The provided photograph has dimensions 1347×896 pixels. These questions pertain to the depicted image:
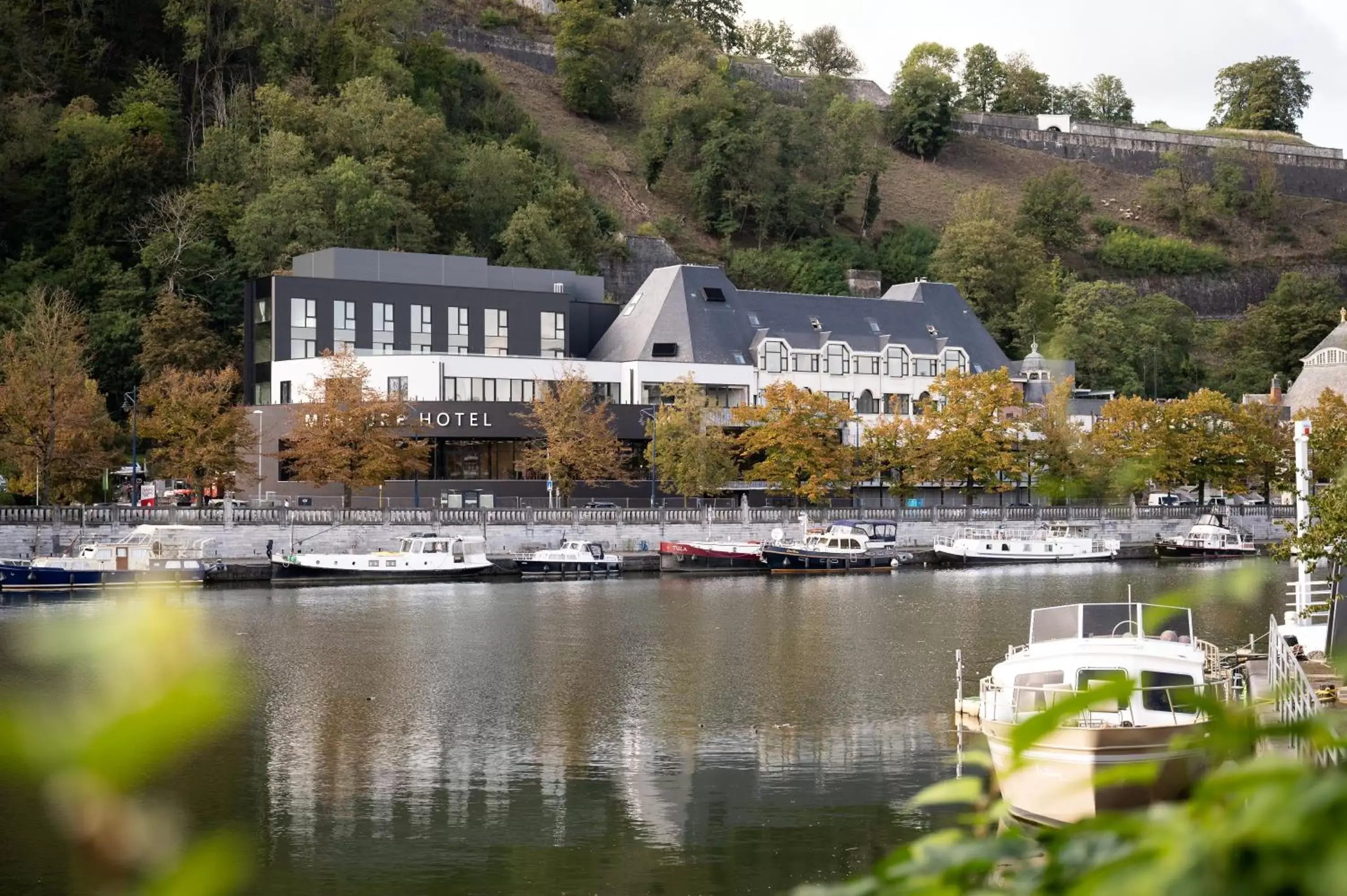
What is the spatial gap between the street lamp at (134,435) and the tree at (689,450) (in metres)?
24.6

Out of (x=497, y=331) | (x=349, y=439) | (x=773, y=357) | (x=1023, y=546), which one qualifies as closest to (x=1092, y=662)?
(x=349, y=439)

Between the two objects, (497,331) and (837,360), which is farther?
(837,360)

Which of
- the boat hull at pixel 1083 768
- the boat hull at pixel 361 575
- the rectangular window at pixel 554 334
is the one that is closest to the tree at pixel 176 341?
the rectangular window at pixel 554 334

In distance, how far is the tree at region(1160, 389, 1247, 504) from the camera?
89750mm

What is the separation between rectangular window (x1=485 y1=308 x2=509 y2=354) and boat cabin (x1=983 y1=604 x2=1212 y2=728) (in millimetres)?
65440

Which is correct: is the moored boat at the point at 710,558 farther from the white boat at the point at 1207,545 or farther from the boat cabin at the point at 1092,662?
the boat cabin at the point at 1092,662

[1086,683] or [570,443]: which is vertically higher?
[570,443]

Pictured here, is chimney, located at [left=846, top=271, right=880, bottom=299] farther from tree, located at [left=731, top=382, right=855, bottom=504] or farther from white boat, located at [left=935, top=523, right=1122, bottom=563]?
white boat, located at [left=935, top=523, right=1122, bottom=563]

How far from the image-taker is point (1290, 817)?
58.2 inches

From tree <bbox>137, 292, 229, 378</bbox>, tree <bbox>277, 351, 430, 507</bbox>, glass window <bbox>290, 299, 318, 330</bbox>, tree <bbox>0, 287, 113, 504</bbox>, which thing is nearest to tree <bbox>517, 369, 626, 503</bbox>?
tree <bbox>277, 351, 430, 507</bbox>

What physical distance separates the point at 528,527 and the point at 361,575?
9.32 metres

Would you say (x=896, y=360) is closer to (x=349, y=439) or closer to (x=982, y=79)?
(x=349, y=439)

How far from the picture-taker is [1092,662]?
24.6m

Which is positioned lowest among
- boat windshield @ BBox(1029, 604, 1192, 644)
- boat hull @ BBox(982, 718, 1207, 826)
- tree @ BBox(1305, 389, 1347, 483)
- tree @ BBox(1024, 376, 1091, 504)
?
boat hull @ BBox(982, 718, 1207, 826)
